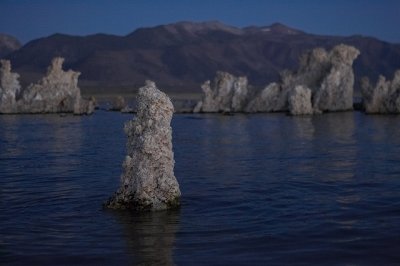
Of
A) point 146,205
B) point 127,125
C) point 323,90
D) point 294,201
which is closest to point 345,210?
point 294,201

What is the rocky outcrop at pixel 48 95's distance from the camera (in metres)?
78.9

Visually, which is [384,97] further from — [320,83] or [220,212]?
[220,212]

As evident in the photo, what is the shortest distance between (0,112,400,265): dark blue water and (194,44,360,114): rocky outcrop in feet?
139

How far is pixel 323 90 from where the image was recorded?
7331 centimetres

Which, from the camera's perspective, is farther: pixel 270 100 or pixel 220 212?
pixel 270 100

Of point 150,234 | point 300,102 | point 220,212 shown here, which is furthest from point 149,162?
point 300,102

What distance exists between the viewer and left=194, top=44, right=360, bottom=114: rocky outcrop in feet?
242

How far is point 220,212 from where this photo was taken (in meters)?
16.0

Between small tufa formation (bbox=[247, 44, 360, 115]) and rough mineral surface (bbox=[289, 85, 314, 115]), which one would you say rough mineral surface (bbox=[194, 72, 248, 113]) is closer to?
small tufa formation (bbox=[247, 44, 360, 115])

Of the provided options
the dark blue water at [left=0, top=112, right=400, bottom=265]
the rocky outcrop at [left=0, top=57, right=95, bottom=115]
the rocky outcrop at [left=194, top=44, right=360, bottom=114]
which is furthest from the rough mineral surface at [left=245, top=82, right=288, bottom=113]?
the dark blue water at [left=0, top=112, right=400, bottom=265]

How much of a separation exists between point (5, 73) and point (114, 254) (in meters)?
72.3

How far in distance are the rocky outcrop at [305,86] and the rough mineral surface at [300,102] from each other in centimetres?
333

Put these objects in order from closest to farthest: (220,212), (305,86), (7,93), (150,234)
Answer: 1. (150,234)
2. (220,212)
3. (305,86)
4. (7,93)

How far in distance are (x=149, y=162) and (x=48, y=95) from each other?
6689 cm
